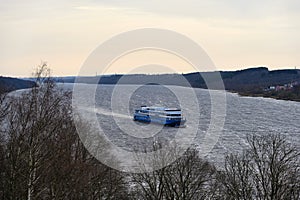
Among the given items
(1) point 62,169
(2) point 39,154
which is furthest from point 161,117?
(2) point 39,154

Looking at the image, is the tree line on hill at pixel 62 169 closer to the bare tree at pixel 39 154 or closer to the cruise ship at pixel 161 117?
the bare tree at pixel 39 154

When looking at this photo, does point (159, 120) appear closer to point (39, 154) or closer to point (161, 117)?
point (161, 117)

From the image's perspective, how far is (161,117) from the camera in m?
50.0

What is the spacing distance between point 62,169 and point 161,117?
3711 cm

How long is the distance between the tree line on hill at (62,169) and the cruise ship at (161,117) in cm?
2715

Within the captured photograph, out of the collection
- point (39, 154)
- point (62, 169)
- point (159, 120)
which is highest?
point (39, 154)

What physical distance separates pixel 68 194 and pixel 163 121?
119 feet

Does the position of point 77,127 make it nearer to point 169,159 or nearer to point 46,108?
point 169,159

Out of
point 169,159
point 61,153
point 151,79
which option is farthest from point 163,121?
point 151,79

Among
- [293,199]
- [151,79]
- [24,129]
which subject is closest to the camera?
[24,129]

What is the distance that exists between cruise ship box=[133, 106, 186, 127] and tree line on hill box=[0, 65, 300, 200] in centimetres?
2715

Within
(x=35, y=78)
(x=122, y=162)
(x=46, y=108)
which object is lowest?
(x=122, y=162)

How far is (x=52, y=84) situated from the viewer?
39.5 ft

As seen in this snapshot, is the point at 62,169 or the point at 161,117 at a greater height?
the point at 62,169
